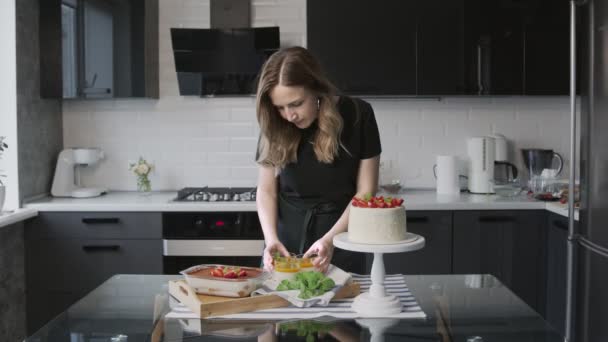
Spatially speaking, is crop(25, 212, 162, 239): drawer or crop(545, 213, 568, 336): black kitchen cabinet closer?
crop(545, 213, 568, 336): black kitchen cabinet

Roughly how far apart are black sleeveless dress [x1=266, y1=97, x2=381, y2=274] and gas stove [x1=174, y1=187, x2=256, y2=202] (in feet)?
4.42

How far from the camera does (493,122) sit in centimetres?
444

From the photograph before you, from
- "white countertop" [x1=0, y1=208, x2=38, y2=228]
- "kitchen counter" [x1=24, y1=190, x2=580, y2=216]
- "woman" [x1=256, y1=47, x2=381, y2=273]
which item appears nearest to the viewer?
"woman" [x1=256, y1=47, x2=381, y2=273]

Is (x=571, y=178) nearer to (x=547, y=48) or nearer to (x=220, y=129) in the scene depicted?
(x=547, y=48)

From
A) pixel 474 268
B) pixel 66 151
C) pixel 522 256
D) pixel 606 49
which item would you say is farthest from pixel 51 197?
pixel 606 49

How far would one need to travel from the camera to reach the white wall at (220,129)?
4.43 m

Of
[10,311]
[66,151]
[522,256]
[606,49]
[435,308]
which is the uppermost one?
[606,49]

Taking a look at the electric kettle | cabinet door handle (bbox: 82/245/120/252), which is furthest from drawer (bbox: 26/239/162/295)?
the electric kettle

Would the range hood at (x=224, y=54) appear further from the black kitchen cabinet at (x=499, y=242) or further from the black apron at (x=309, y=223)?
the black apron at (x=309, y=223)

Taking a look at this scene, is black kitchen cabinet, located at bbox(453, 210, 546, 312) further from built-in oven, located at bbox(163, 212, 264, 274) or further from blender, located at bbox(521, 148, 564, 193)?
built-in oven, located at bbox(163, 212, 264, 274)

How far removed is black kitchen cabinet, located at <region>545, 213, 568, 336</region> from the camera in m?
3.60

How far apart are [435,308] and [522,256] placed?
7.30 feet

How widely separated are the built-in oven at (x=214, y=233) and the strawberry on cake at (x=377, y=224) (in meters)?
2.06

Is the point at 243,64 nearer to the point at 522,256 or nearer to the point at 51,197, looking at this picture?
the point at 51,197
